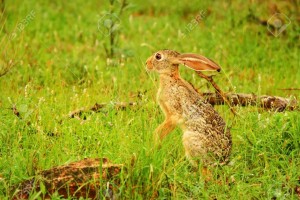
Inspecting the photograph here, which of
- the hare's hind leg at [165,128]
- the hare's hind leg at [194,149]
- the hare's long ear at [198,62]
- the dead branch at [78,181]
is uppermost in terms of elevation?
the hare's long ear at [198,62]

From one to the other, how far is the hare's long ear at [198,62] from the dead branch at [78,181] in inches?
44.1

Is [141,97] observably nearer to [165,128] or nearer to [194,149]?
[165,128]

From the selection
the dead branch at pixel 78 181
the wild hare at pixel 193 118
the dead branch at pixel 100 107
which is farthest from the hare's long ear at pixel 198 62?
the dead branch at pixel 78 181

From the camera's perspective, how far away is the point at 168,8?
11.8 m

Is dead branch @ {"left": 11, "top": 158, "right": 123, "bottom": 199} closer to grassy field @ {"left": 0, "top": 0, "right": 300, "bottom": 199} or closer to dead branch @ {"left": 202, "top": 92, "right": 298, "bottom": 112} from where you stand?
grassy field @ {"left": 0, "top": 0, "right": 300, "bottom": 199}

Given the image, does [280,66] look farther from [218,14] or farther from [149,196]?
[149,196]

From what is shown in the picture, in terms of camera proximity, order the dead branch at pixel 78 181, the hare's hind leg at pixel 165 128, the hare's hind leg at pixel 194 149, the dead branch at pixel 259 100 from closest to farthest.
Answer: the dead branch at pixel 78 181 → the hare's hind leg at pixel 194 149 → the hare's hind leg at pixel 165 128 → the dead branch at pixel 259 100

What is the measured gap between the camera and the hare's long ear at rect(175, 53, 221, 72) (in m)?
5.25

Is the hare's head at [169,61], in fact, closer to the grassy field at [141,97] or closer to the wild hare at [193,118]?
the wild hare at [193,118]

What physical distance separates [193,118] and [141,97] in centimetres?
143

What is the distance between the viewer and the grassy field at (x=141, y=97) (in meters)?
4.95

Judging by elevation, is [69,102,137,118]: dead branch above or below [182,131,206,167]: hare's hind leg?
above

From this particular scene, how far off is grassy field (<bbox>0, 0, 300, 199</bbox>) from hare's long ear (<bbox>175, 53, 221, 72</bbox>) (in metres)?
0.61

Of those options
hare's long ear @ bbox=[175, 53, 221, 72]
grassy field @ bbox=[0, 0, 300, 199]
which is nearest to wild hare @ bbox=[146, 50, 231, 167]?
hare's long ear @ bbox=[175, 53, 221, 72]
